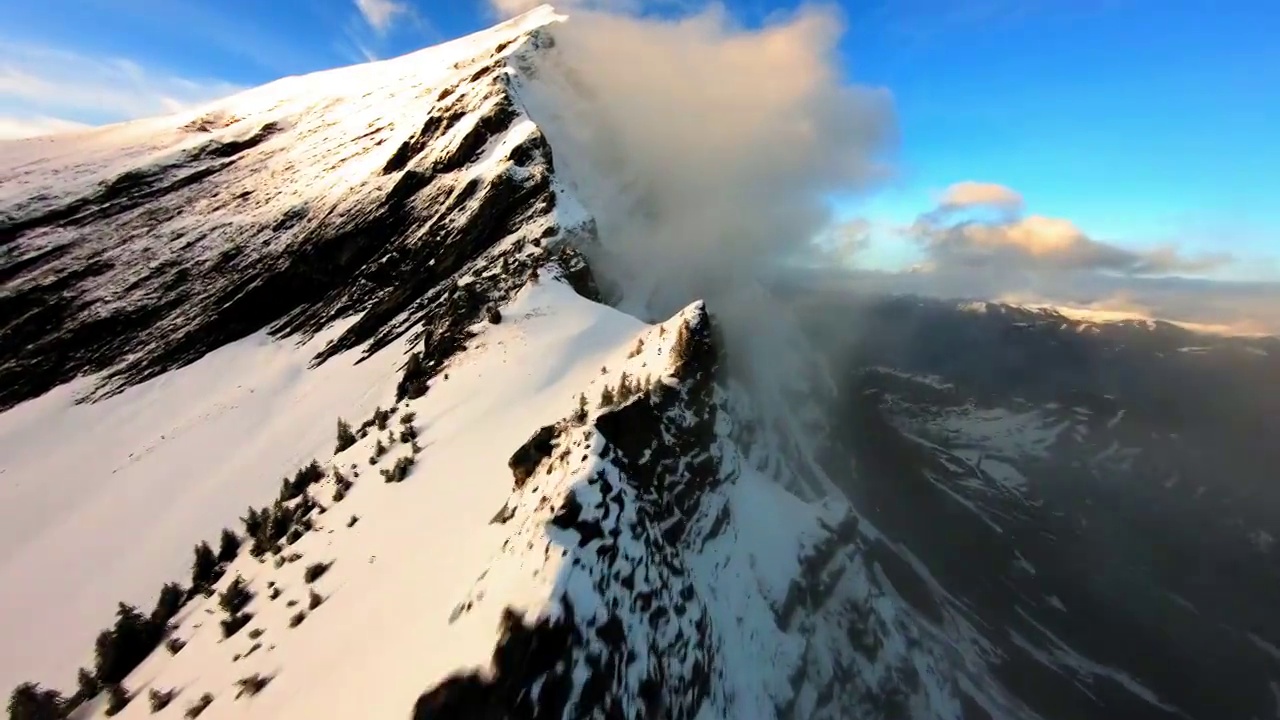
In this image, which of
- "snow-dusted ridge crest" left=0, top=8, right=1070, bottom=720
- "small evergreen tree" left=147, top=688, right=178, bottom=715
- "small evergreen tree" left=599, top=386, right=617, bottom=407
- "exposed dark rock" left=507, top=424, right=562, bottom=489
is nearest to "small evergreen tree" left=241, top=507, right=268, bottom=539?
"snow-dusted ridge crest" left=0, top=8, right=1070, bottom=720

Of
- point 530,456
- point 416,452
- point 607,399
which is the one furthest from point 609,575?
point 416,452

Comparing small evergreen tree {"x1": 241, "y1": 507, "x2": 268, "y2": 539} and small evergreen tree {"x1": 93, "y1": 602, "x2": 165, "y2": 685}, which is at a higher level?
small evergreen tree {"x1": 241, "y1": 507, "x2": 268, "y2": 539}

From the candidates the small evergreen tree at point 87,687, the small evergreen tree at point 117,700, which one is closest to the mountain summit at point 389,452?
the small evergreen tree at point 87,687

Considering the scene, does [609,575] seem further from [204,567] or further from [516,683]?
[204,567]

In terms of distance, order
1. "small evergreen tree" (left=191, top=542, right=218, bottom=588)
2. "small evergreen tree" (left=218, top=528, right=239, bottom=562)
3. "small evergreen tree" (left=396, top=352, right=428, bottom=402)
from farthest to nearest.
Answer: "small evergreen tree" (left=396, top=352, right=428, bottom=402), "small evergreen tree" (left=218, top=528, right=239, bottom=562), "small evergreen tree" (left=191, top=542, right=218, bottom=588)

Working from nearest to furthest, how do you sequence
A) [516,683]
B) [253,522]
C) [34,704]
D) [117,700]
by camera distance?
[516,683]
[117,700]
[34,704]
[253,522]

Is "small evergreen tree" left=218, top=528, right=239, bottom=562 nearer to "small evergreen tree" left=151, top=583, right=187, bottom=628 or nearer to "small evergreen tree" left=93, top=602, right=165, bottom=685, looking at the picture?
"small evergreen tree" left=151, top=583, right=187, bottom=628

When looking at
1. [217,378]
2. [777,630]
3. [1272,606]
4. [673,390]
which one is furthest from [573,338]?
[1272,606]

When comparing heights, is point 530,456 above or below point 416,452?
above

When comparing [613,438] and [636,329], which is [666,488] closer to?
[613,438]
